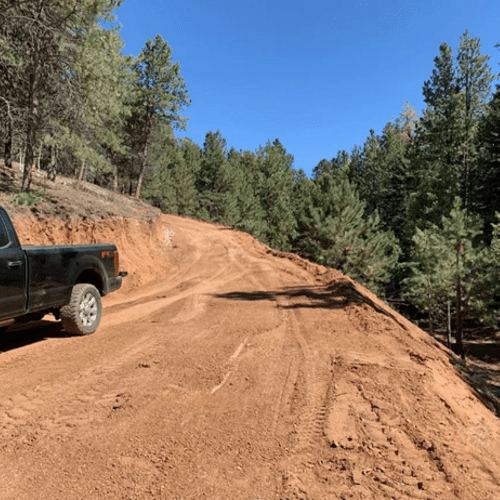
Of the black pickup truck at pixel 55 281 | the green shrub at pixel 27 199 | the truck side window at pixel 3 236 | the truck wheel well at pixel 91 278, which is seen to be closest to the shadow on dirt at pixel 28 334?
the black pickup truck at pixel 55 281

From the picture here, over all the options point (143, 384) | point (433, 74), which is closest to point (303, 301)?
point (143, 384)

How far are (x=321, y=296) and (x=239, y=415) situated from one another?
6043 millimetres

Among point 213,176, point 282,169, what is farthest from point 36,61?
point 282,169

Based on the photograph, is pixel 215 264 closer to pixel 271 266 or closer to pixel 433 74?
pixel 271 266

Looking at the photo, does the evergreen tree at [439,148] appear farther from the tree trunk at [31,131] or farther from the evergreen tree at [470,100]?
the tree trunk at [31,131]

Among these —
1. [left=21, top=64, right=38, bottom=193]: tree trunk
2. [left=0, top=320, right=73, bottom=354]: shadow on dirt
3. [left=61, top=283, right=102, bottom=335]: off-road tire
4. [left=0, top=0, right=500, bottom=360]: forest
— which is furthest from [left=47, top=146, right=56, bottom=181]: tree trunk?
[left=61, top=283, right=102, bottom=335]: off-road tire

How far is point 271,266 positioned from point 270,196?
3355 cm

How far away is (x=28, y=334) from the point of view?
6047mm

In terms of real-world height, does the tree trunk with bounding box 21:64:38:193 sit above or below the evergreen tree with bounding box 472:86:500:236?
below

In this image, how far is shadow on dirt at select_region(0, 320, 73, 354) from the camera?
17.9ft

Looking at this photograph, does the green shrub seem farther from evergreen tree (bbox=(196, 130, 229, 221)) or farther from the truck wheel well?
evergreen tree (bbox=(196, 130, 229, 221))

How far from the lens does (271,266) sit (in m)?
14.5

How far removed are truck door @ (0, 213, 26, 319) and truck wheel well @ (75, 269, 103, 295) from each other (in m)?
1.38

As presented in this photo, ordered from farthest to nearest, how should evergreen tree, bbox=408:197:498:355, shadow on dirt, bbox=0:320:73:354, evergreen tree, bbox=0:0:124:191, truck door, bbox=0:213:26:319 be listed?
evergreen tree, bbox=408:197:498:355 → evergreen tree, bbox=0:0:124:191 → shadow on dirt, bbox=0:320:73:354 → truck door, bbox=0:213:26:319
